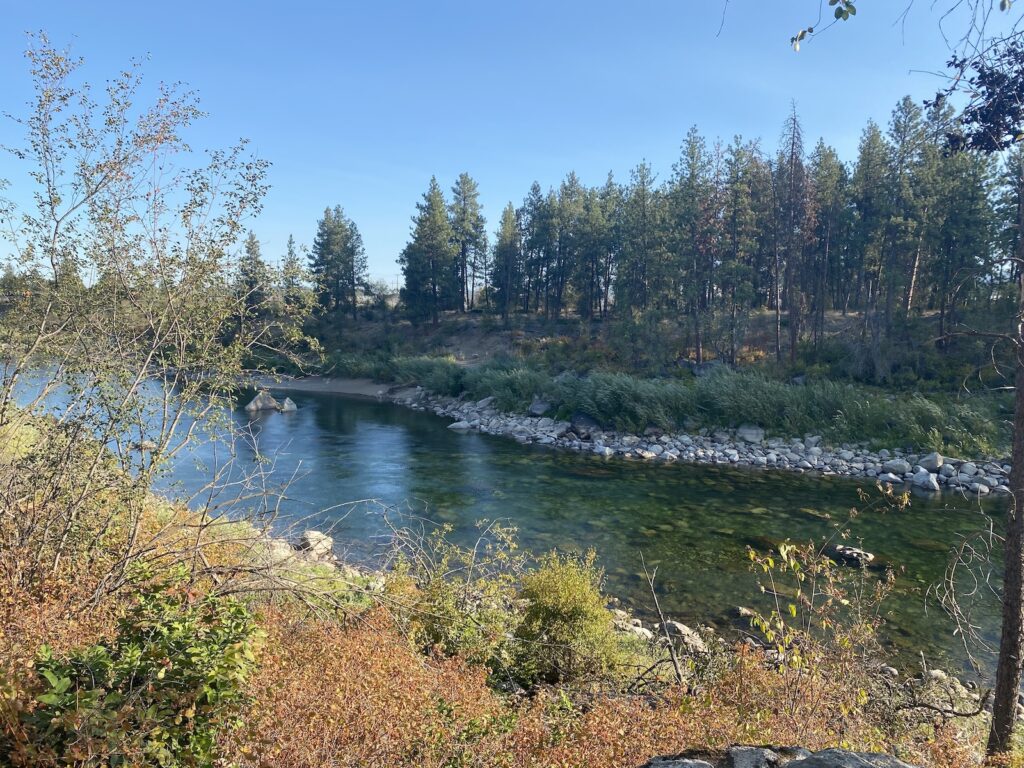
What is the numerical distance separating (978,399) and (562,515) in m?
17.3

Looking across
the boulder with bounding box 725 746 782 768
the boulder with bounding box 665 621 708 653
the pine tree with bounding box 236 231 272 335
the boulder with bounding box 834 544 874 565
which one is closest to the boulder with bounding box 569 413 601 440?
the boulder with bounding box 834 544 874 565

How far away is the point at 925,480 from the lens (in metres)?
18.0

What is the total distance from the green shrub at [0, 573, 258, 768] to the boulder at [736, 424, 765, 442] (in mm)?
22621

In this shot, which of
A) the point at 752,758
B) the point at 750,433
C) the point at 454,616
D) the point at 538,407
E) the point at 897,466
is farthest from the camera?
the point at 538,407

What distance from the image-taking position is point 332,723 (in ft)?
10.7

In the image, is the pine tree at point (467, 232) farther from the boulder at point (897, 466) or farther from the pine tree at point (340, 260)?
the boulder at point (897, 466)

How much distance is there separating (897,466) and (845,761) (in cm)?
1988

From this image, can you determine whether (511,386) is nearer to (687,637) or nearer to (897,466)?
(897,466)

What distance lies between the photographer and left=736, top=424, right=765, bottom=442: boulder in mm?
23294

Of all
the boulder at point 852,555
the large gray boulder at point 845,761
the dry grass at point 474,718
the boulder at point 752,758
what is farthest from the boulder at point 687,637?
the large gray boulder at point 845,761

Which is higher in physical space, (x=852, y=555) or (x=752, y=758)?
(x=752, y=758)

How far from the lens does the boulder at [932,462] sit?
18812 millimetres

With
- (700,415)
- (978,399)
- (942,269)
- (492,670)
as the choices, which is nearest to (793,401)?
(700,415)

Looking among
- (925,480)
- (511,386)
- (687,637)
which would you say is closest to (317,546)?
(687,637)
